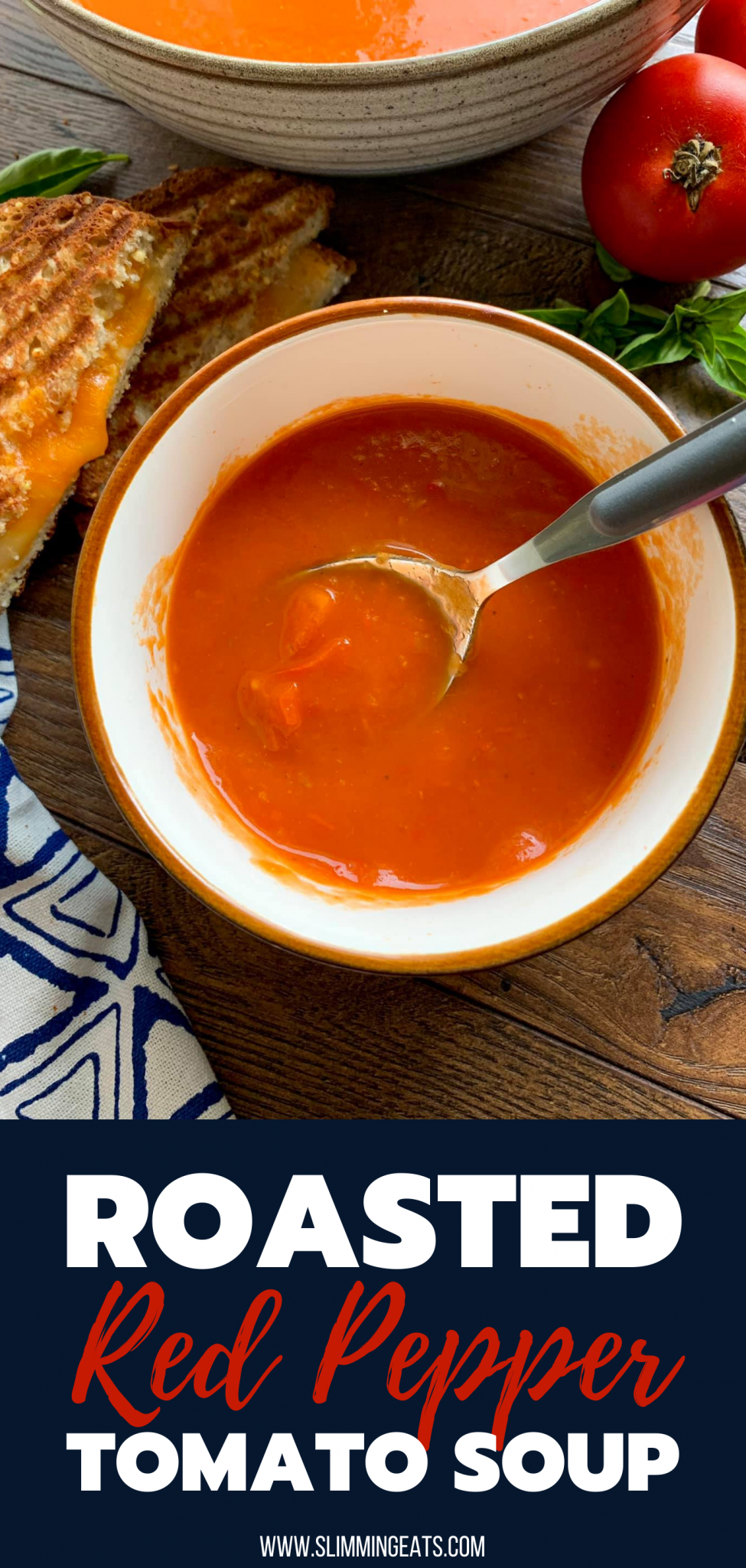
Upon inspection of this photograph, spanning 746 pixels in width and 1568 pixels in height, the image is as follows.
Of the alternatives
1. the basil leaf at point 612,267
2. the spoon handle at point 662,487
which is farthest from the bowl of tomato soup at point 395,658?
the basil leaf at point 612,267

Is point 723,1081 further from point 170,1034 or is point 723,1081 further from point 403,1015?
point 170,1034

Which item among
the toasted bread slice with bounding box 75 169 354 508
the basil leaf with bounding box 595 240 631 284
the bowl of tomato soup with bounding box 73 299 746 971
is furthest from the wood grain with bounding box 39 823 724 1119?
the basil leaf with bounding box 595 240 631 284

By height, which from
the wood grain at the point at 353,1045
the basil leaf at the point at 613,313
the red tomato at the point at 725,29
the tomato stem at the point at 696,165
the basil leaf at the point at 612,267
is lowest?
the wood grain at the point at 353,1045

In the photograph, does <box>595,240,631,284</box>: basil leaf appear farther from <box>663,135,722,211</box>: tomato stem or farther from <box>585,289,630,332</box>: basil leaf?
<box>663,135,722,211</box>: tomato stem

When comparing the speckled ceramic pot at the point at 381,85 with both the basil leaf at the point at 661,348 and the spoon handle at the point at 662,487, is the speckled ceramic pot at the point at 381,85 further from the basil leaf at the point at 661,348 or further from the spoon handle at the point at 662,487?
the spoon handle at the point at 662,487

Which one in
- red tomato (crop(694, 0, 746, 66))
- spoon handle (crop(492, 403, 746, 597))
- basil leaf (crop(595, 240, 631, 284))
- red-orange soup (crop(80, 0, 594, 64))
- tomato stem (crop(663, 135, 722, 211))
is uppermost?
red tomato (crop(694, 0, 746, 66))

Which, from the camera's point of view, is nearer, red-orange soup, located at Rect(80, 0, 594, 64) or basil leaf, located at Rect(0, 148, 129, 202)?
red-orange soup, located at Rect(80, 0, 594, 64)

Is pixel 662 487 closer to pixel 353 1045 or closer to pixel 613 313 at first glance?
pixel 613 313
